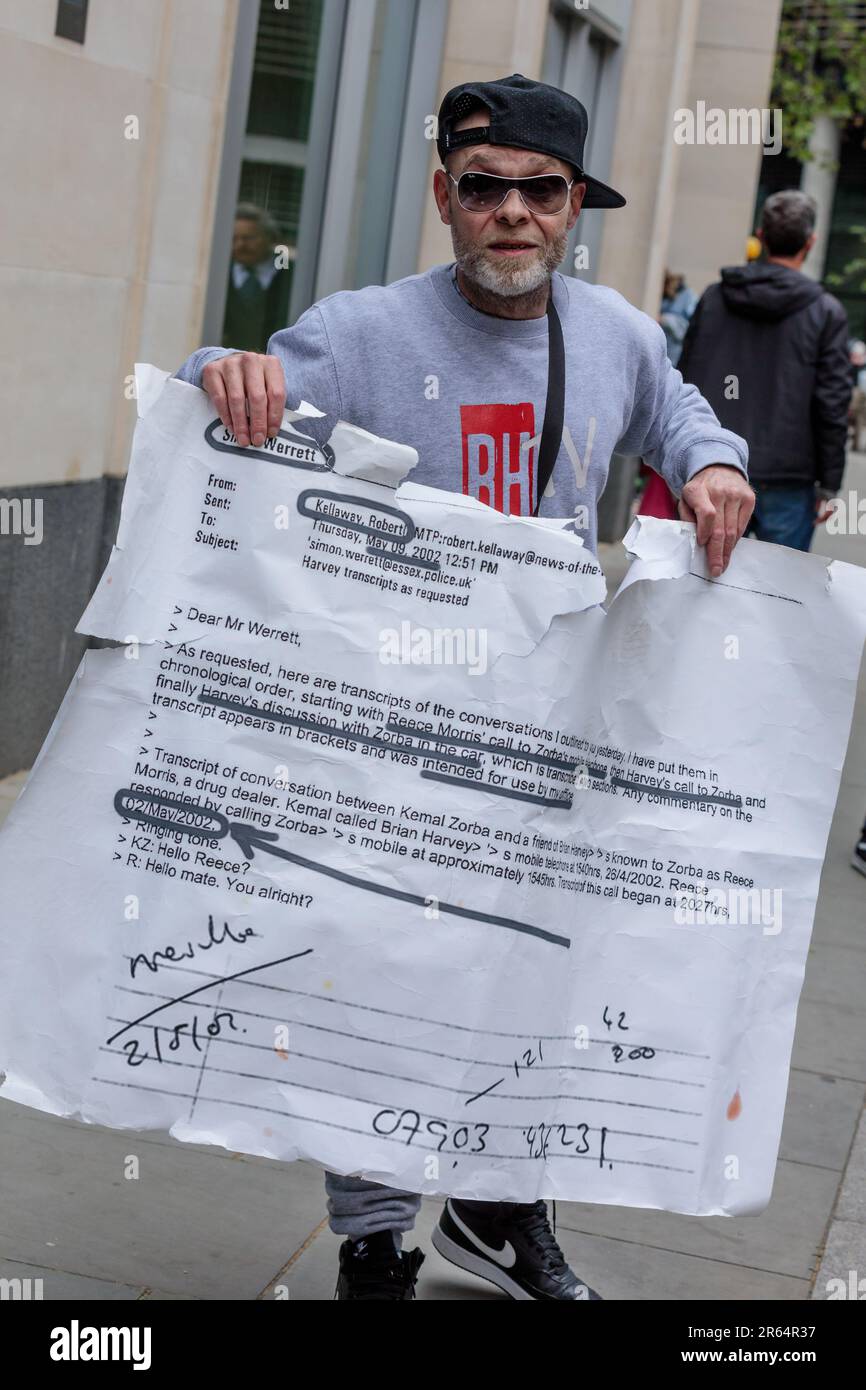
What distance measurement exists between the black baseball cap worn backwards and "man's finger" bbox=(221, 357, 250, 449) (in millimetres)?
606

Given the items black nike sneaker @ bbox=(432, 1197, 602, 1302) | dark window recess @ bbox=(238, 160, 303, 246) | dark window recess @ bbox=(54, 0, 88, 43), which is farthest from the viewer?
dark window recess @ bbox=(238, 160, 303, 246)

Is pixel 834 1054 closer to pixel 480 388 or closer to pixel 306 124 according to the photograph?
pixel 480 388

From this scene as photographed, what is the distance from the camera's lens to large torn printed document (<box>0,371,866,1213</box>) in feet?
7.84

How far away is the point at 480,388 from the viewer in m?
2.74

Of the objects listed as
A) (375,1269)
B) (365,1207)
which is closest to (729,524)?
(365,1207)

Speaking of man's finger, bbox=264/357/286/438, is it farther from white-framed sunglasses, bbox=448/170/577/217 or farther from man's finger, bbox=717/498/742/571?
man's finger, bbox=717/498/742/571

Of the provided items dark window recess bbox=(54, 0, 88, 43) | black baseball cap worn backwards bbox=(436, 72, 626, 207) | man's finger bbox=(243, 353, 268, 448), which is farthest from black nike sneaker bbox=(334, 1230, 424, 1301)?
dark window recess bbox=(54, 0, 88, 43)

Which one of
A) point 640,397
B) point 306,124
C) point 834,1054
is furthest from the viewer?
point 306,124

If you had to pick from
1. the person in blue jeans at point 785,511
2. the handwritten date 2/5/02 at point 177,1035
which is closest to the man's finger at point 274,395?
the handwritten date 2/5/02 at point 177,1035

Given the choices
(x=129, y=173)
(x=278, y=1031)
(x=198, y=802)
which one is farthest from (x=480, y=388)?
(x=129, y=173)

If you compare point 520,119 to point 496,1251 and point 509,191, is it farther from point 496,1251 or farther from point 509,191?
point 496,1251

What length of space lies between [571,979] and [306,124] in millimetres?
5740

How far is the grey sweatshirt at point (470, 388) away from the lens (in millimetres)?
2725

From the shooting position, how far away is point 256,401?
2396 mm
